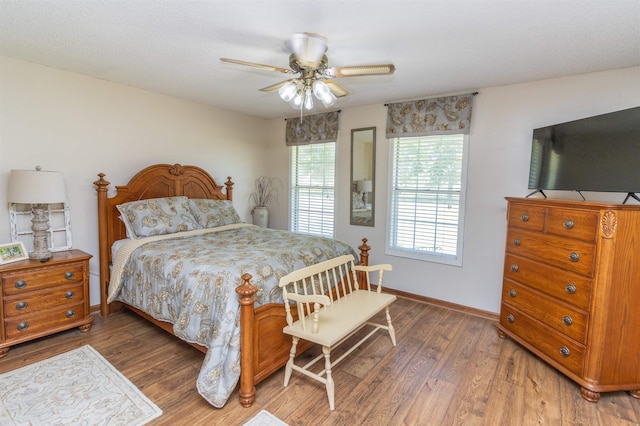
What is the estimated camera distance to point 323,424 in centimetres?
187

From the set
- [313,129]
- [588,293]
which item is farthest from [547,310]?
[313,129]

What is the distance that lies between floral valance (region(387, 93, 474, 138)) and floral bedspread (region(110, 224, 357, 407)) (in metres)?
1.62

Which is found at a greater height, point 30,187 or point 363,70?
point 363,70

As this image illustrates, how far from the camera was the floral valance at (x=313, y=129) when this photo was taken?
14.1 feet

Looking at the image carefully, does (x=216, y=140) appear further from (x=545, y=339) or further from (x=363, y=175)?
(x=545, y=339)

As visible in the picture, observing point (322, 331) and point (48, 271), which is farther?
point (48, 271)

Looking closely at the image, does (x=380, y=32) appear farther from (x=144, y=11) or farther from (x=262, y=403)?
(x=262, y=403)

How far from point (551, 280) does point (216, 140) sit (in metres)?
4.00

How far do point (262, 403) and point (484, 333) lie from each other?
2.15 metres

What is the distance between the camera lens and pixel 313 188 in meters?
4.66

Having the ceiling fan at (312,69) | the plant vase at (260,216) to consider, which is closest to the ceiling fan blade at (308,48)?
the ceiling fan at (312,69)

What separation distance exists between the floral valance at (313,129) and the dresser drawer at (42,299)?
10.1 feet

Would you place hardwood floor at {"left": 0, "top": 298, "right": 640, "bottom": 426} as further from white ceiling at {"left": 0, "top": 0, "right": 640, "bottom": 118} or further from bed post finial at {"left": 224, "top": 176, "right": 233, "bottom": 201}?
white ceiling at {"left": 0, "top": 0, "right": 640, "bottom": 118}

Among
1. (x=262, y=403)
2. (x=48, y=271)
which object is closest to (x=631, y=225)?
(x=262, y=403)
